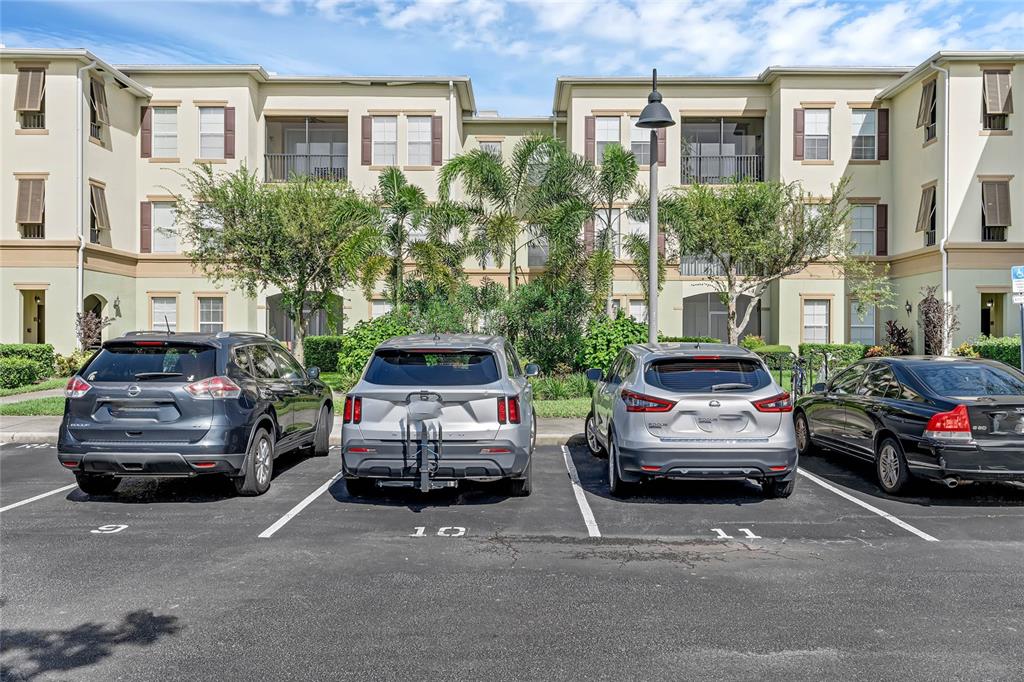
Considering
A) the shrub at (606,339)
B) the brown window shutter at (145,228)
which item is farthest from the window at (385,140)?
the shrub at (606,339)

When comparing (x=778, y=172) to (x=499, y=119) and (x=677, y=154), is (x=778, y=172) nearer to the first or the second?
(x=677, y=154)

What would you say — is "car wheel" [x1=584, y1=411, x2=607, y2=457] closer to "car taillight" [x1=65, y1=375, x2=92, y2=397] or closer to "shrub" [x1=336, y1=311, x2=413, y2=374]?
"car taillight" [x1=65, y1=375, x2=92, y2=397]

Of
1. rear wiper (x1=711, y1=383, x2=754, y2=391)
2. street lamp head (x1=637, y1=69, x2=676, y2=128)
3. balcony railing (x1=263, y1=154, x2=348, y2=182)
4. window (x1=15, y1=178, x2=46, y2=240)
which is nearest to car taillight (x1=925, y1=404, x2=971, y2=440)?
rear wiper (x1=711, y1=383, x2=754, y2=391)

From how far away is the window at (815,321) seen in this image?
92.0 feet

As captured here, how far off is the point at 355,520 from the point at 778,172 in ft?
79.9

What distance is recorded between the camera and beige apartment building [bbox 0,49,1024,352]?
80.3 ft

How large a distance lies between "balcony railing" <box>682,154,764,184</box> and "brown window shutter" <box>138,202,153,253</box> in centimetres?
1942

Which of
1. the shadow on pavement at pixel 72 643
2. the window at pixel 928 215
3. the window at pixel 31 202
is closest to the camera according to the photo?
the shadow on pavement at pixel 72 643

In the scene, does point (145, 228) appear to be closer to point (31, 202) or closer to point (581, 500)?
point (31, 202)

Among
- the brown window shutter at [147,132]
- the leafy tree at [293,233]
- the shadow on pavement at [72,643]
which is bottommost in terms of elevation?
the shadow on pavement at [72,643]

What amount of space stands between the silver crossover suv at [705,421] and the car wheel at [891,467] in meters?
1.25

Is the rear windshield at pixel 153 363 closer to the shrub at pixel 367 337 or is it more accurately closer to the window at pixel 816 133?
the shrub at pixel 367 337

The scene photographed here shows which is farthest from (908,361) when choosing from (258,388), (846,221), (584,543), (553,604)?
(846,221)

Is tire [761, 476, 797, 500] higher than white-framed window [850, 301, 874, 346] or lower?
lower
